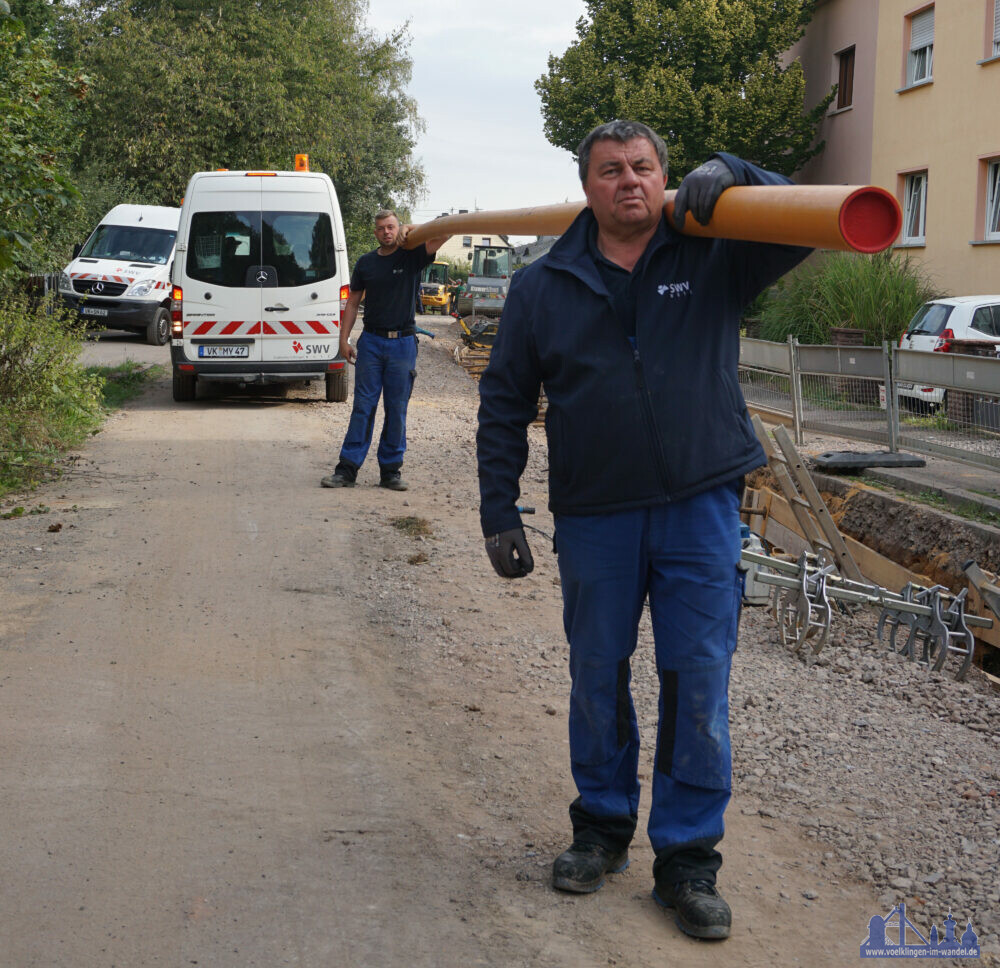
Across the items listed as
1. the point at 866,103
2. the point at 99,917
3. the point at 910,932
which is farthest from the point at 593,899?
the point at 866,103

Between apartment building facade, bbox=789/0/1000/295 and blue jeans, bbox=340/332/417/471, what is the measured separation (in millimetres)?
14327

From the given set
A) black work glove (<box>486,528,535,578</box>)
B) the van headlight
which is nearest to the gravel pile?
black work glove (<box>486,528,535,578</box>)

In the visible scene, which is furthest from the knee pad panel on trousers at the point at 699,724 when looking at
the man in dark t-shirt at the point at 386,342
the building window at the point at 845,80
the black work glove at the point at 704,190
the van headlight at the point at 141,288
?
the building window at the point at 845,80

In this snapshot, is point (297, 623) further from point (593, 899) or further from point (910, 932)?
point (910, 932)

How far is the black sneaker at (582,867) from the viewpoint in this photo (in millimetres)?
3381

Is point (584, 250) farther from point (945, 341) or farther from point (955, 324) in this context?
point (955, 324)

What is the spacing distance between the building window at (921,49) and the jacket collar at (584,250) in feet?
72.7

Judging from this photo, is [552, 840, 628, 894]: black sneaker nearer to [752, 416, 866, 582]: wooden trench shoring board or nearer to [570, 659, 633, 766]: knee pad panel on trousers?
[570, 659, 633, 766]: knee pad panel on trousers

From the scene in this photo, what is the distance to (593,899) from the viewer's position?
3.37m

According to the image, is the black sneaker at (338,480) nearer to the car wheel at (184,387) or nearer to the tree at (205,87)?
the car wheel at (184,387)

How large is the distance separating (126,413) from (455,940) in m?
12.1

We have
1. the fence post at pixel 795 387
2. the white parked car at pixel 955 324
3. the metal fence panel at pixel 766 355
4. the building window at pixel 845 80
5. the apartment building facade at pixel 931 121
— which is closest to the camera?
the fence post at pixel 795 387

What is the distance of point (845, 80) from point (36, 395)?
901 inches

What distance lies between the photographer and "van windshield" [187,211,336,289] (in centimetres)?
1438
